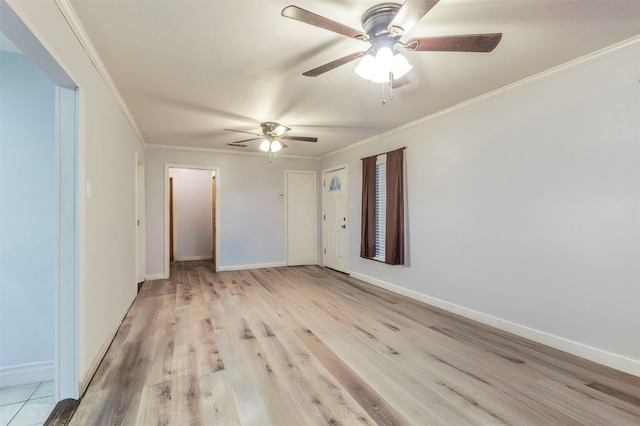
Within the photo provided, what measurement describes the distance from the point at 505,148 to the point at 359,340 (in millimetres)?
2297

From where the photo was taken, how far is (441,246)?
11.7 ft

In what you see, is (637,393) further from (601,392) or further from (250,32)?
(250,32)

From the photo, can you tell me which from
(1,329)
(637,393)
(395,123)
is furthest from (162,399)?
(395,123)

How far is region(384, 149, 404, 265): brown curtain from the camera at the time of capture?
4031 millimetres

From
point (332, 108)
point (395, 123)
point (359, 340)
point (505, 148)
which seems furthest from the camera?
point (395, 123)

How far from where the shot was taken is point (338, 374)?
2.12 meters

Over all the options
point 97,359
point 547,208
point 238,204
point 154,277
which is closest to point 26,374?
point 97,359

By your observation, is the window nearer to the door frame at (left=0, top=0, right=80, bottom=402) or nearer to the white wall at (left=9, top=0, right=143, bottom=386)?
the white wall at (left=9, top=0, right=143, bottom=386)

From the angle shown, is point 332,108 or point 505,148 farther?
point 332,108

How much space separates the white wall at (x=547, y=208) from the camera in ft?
7.12

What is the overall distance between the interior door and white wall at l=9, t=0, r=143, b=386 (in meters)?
3.26

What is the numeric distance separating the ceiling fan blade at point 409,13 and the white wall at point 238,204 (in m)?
4.61

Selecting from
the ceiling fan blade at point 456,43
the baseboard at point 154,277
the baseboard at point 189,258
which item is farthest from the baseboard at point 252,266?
the ceiling fan blade at point 456,43

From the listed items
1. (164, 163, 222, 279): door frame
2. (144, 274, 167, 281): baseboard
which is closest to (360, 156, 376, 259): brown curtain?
(164, 163, 222, 279): door frame
